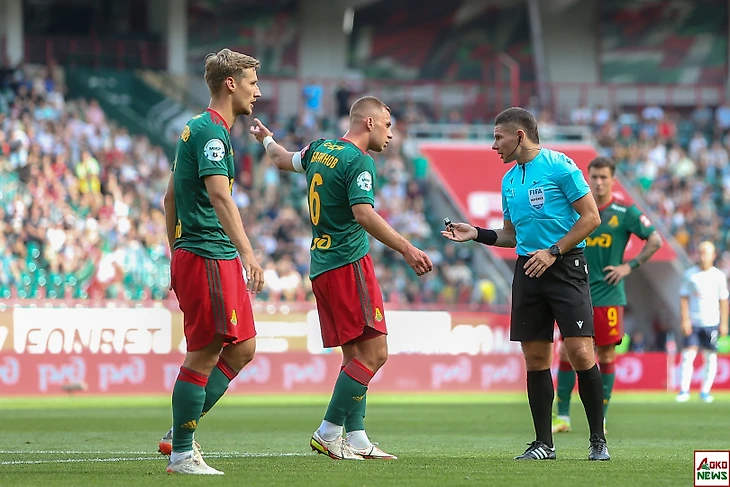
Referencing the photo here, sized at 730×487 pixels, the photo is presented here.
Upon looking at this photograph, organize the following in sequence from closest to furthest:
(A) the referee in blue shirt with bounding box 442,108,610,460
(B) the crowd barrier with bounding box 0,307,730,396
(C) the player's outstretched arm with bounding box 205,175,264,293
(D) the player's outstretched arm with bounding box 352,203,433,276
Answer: (C) the player's outstretched arm with bounding box 205,175,264,293, (D) the player's outstretched arm with bounding box 352,203,433,276, (A) the referee in blue shirt with bounding box 442,108,610,460, (B) the crowd barrier with bounding box 0,307,730,396

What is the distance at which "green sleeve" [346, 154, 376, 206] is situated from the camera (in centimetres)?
902

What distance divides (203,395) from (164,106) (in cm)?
2807

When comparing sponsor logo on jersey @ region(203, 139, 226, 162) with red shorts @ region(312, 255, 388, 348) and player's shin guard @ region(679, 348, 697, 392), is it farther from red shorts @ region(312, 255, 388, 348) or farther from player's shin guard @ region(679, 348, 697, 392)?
player's shin guard @ region(679, 348, 697, 392)

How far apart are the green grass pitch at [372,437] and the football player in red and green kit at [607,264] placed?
0.55 metres

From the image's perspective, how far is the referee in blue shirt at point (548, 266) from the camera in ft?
30.5

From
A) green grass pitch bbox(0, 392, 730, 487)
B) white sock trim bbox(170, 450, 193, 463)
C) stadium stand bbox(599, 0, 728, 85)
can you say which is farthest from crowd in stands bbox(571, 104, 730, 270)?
white sock trim bbox(170, 450, 193, 463)

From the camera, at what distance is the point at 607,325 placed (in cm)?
1304

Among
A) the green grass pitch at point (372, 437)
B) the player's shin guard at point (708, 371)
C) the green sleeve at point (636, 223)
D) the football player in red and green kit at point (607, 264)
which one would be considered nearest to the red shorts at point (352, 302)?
the green grass pitch at point (372, 437)

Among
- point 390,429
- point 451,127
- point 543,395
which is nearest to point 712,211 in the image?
point 451,127

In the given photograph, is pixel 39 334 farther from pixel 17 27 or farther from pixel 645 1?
pixel 645 1

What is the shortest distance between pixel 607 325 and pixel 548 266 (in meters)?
4.04

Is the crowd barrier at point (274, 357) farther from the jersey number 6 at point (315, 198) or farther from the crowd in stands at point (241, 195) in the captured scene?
the jersey number 6 at point (315, 198)

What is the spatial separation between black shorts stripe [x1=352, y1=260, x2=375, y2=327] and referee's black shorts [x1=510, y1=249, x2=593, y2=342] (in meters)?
1.04

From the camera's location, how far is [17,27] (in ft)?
116
